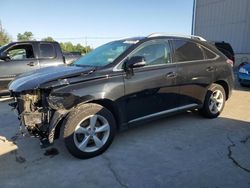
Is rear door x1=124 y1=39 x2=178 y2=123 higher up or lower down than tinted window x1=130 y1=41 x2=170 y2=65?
lower down

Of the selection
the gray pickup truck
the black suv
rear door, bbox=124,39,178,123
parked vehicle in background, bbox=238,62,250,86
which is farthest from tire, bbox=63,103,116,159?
parked vehicle in background, bbox=238,62,250,86

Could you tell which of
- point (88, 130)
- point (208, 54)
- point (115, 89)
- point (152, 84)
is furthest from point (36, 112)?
point (208, 54)

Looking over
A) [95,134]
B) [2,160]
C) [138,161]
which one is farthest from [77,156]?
[2,160]

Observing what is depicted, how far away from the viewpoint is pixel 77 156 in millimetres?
3621

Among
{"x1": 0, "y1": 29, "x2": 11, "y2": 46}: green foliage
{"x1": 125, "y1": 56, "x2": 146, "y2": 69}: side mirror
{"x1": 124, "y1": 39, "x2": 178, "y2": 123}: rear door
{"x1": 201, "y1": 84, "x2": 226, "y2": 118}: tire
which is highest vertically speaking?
{"x1": 0, "y1": 29, "x2": 11, "y2": 46}: green foliage

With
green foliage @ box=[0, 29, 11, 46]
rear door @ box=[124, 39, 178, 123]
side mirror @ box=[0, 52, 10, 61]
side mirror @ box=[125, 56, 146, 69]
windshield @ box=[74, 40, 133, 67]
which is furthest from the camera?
green foliage @ box=[0, 29, 11, 46]

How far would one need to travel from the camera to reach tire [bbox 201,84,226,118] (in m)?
5.20

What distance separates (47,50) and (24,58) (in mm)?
705

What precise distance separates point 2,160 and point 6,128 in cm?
145

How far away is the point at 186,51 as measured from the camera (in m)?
4.86

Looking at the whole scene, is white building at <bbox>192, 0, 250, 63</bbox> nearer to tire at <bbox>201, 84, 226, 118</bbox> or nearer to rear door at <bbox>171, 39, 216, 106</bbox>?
tire at <bbox>201, 84, 226, 118</bbox>

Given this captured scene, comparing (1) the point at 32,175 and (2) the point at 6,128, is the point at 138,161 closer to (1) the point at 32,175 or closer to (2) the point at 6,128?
(1) the point at 32,175

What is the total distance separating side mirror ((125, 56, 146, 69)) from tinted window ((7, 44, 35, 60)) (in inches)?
179

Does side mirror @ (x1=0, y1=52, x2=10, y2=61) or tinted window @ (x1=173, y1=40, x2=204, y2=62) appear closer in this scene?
tinted window @ (x1=173, y1=40, x2=204, y2=62)
